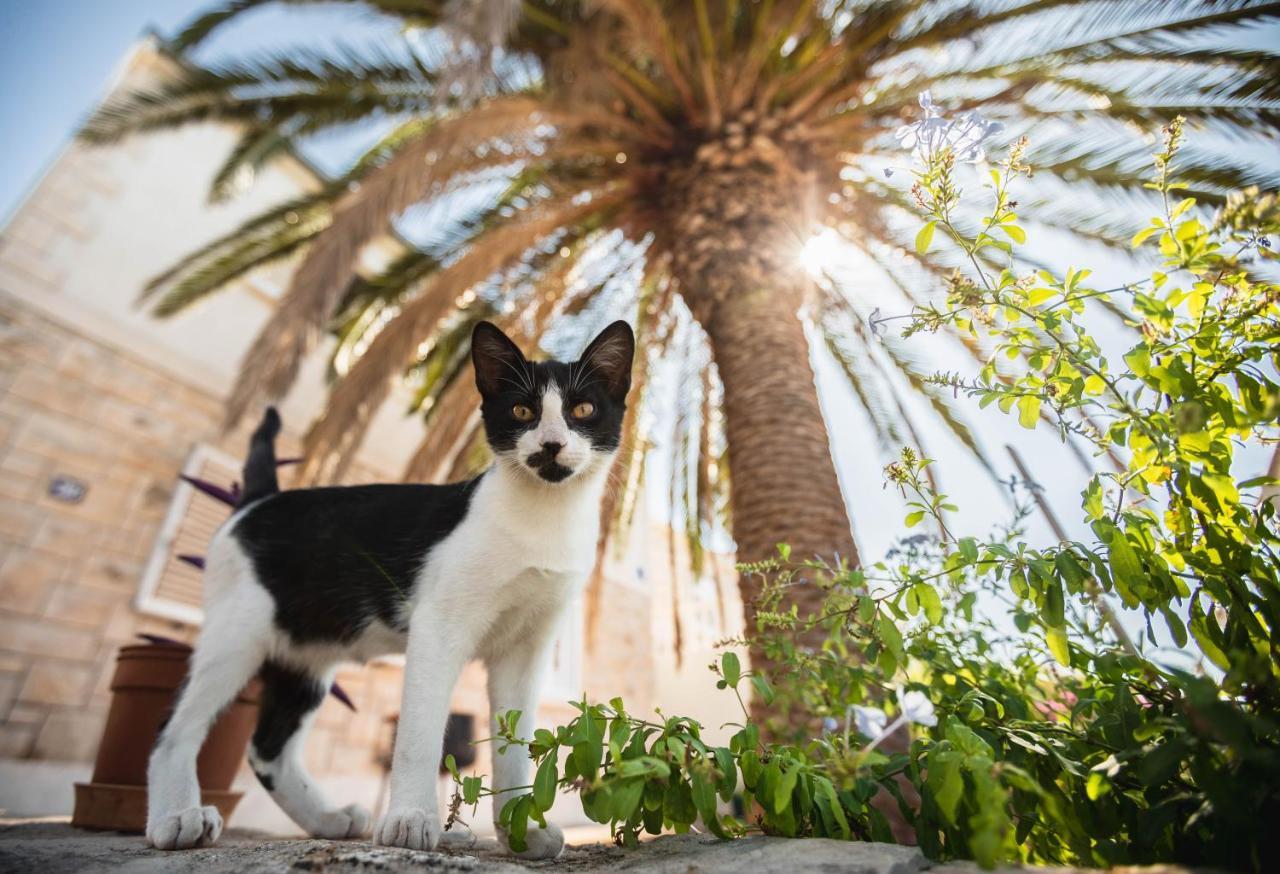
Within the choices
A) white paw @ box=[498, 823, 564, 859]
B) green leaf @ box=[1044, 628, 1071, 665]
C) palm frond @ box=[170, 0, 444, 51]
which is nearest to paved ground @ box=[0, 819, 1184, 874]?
white paw @ box=[498, 823, 564, 859]

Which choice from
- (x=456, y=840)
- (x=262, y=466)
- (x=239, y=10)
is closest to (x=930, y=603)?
(x=456, y=840)

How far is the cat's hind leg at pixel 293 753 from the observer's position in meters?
1.80

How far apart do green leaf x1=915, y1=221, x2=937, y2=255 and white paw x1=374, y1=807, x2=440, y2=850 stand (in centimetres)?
137

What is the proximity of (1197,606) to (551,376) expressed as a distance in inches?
53.5

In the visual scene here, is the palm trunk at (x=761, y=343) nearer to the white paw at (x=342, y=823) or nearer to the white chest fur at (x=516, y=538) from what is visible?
the white chest fur at (x=516, y=538)

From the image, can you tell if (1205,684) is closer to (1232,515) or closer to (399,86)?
(1232,515)

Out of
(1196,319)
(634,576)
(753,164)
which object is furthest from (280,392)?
(634,576)

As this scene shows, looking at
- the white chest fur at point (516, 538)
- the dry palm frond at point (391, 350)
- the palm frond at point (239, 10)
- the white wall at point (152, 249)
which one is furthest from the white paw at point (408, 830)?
the white wall at point (152, 249)

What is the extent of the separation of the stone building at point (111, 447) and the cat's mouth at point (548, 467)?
8.58ft

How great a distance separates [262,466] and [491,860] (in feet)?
5.11

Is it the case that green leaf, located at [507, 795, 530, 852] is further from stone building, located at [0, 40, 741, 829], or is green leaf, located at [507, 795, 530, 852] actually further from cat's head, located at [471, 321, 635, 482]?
stone building, located at [0, 40, 741, 829]

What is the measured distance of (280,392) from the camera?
10.2ft

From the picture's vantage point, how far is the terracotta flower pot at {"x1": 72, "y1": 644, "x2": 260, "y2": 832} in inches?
76.3

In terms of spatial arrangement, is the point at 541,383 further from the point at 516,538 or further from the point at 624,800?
the point at 624,800
